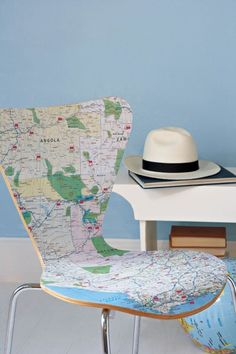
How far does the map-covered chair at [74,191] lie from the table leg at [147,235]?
0.46 metres

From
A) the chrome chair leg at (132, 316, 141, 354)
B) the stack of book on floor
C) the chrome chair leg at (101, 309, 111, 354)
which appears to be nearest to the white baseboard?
the stack of book on floor

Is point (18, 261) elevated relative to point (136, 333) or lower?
lower

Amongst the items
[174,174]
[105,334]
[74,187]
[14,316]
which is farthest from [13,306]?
[174,174]

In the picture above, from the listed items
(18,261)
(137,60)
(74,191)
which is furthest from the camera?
(18,261)

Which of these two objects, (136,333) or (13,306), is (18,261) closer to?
(136,333)

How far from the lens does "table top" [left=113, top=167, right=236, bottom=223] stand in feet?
7.86

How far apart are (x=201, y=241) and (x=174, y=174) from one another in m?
0.29

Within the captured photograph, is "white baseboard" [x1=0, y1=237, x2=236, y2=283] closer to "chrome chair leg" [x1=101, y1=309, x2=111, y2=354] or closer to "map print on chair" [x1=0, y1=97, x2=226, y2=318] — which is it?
"map print on chair" [x1=0, y1=97, x2=226, y2=318]

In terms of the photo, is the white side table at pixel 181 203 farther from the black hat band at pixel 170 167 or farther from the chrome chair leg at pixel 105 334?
the chrome chair leg at pixel 105 334

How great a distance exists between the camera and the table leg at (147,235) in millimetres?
2445

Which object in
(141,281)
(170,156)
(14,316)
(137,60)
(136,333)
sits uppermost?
(137,60)

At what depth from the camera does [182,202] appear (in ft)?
7.91

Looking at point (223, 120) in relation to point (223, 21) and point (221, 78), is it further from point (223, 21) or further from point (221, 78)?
point (223, 21)

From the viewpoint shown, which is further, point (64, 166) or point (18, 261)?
point (18, 261)
